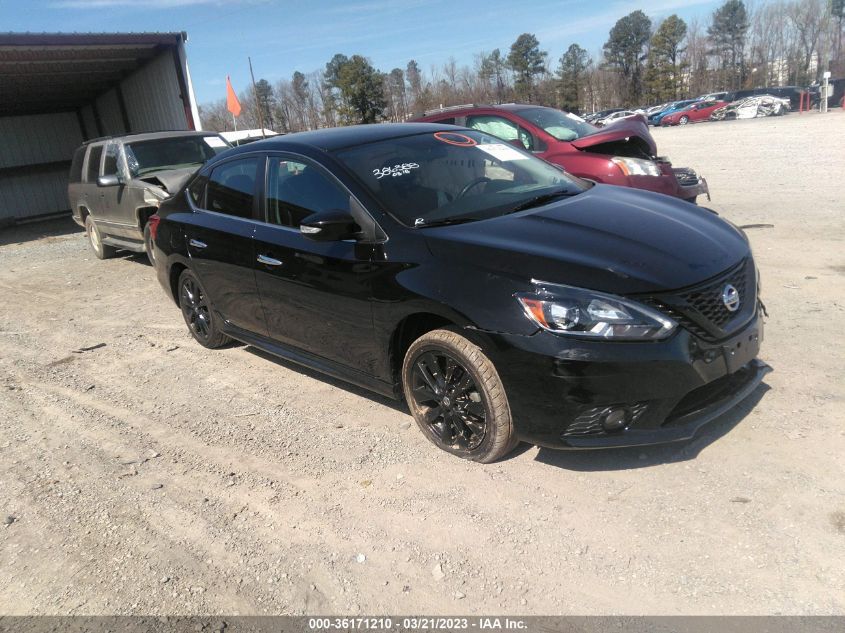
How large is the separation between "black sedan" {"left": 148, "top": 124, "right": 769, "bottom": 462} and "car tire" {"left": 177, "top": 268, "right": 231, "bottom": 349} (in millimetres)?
561

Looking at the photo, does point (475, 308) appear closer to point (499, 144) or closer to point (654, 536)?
point (654, 536)

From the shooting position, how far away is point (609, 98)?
72.6 meters

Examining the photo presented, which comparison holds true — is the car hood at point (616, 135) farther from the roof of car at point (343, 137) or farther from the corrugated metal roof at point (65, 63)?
the corrugated metal roof at point (65, 63)

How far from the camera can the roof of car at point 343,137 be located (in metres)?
4.09

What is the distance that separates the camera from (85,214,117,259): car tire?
35.0 ft

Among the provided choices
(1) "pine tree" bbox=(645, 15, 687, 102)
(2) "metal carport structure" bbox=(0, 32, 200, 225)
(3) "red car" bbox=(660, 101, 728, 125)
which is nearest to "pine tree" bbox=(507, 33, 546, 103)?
(1) "pine tree" bbox=(645, 15, 687, 102)

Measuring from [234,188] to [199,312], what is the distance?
1366 mm

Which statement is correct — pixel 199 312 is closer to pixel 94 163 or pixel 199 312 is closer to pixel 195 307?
pixel 195 307

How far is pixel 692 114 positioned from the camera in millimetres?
43469

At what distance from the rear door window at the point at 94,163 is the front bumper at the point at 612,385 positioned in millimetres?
9221

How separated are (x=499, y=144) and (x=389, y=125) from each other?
0.81 meters

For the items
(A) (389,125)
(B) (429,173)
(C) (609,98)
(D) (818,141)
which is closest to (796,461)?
(B) (429,173)

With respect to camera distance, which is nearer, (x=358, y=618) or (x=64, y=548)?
(x=358, y=618)

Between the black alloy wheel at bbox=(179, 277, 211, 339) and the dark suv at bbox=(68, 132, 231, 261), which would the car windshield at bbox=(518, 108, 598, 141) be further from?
the dark suv at bbox=(68, 132, 231, 261)
